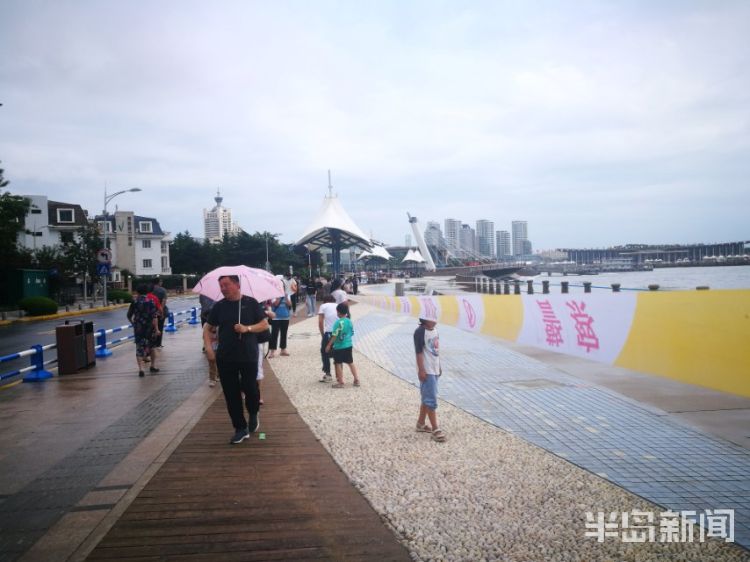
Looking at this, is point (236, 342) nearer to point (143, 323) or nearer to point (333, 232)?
point (143, 323)

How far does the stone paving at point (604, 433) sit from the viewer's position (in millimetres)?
4484

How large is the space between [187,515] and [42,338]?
652 inches

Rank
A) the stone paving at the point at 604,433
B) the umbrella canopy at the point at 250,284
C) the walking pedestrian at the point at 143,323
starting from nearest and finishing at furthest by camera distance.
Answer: the stone paving at the point at 604,433 < the umbrella canopy at the point at 250,284 < the walking pedestrian at the point at 143,323

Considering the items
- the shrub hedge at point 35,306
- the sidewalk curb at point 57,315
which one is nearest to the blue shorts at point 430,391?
the sidewalk curb at point 57,315

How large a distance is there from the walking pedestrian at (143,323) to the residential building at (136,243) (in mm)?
63452

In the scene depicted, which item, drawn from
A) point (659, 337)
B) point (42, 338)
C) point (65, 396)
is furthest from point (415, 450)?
point (42, 338)

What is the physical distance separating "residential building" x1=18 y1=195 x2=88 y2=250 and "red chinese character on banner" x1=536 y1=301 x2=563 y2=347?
176ft

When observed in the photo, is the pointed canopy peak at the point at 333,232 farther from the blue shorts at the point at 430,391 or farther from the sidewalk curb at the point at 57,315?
the blue shorts at the point at 430,391

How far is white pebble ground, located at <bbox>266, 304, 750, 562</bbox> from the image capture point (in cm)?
353

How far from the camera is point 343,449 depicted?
5.51 metres

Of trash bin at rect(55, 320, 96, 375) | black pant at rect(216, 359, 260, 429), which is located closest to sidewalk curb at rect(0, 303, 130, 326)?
trash bin at rect(55, 320, 96, 375)

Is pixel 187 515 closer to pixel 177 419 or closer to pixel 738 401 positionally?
pixel 177 419

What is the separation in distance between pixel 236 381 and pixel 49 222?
63.4 m

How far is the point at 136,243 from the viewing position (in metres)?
69.1
